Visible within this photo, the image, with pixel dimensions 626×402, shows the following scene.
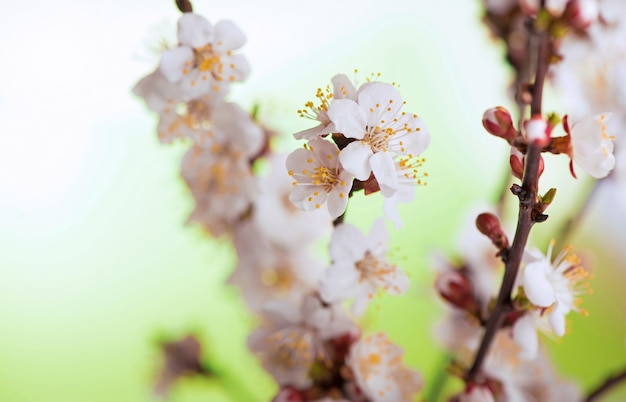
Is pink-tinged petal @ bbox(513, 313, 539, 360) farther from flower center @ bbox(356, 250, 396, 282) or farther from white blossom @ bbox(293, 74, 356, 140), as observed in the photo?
white blossom @ bbox(293, 74, 356, 140)

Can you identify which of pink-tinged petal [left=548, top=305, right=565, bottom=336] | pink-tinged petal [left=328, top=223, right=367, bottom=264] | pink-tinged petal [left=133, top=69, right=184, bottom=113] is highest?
pink-tinged petal [left=133, top=69, right=184, bottom=113]

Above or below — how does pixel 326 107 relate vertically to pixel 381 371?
above

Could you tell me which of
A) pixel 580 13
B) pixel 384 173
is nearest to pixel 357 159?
pixel 384 173

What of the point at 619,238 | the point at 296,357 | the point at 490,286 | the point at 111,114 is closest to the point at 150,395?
the point at 296,357

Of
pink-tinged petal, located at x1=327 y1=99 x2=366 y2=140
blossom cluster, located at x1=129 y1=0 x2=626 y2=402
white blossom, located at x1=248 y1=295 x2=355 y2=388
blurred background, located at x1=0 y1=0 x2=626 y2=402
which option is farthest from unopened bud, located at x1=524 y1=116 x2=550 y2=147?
blurred background, located at x1=0 y1=0 x2=626 y2=402

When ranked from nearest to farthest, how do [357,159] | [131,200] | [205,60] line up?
[357,159], [205,60], [131,200]

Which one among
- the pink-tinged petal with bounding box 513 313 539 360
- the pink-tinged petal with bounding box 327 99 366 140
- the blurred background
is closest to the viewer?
the pink-tinged petal with bounding box 327 99 366 140

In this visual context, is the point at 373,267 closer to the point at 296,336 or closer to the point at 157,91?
the point at 296,336

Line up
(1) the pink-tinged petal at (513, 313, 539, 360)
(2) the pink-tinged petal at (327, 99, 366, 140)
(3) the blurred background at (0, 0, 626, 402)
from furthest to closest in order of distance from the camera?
1. (3) the blurred background at (0, 0, 626, 402)
2. (1) the pink-tinged petal at (513, 313, 539, 360)
3. (2) the pink-tinged petal at (327, 99, 366, 140)
